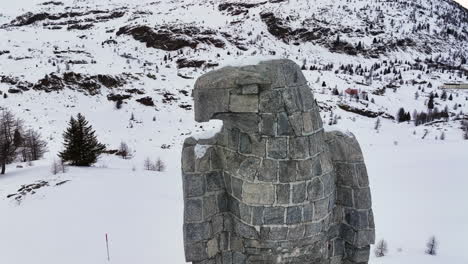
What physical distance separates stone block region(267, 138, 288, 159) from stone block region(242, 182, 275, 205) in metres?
0.24

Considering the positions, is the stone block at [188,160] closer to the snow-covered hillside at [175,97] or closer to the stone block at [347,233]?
the snow-covered hillside at [175,97]

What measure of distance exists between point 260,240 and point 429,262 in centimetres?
699

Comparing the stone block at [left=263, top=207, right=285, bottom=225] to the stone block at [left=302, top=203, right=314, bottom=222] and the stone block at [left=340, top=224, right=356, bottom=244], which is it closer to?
the stone block at [left=302, top=203, right=314, bottom=222]

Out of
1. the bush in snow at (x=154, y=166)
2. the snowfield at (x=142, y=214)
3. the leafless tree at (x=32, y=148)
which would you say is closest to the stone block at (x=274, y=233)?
the snowfield at (x=142, y=214)

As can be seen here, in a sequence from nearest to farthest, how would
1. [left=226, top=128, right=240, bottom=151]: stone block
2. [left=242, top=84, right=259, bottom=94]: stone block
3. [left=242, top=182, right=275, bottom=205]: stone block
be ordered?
[left=242, top=84, right=259, bottom=94]: stone block < [left=242, top=182, right=275, bottom=205]: stone block < [left=226, top=128, right=240, bottom=151]: stone block

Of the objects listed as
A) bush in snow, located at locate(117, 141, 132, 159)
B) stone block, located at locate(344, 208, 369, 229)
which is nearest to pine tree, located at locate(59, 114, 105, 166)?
bush in snow, located at locate(117, 141, 132, 159)

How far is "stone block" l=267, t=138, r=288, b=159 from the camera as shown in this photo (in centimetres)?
251

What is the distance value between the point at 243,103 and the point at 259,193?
708 millimetres

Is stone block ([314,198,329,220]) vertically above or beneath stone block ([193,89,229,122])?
beneath

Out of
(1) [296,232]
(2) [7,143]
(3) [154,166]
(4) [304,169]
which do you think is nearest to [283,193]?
(4) [304,169]

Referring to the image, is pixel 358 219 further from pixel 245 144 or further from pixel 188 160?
pixel 188 160

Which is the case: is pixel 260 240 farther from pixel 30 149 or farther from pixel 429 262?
pixel 30 149

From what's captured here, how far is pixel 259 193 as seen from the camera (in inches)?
101

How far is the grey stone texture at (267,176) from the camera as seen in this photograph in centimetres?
249
